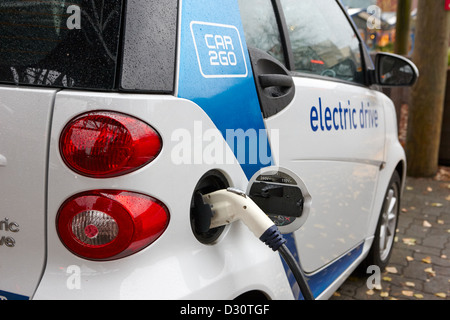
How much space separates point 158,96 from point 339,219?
54.7 inches

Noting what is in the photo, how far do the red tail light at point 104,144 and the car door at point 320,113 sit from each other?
22.5 inches

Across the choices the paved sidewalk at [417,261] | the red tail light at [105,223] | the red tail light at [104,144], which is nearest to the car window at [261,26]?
the red tail light at [104,144]

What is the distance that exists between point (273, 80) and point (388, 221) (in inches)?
85.6

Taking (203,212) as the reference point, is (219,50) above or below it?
above

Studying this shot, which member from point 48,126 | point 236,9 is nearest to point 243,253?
point 48,126

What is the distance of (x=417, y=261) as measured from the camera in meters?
3.72

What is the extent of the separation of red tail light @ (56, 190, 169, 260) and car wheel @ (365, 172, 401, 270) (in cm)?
224

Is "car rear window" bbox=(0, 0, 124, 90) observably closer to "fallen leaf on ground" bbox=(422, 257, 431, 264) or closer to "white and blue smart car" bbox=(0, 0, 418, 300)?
"white and blue smart car" bbox=(0, 0, 418, 300)

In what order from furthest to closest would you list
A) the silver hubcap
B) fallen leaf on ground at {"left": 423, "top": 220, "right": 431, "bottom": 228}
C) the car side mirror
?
fallen leaf on ground at {"left": 423, "top": 220, "right": 431, "bottom": 228}, the silver hubcap, the car side mirror

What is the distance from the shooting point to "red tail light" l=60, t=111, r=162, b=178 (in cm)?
122

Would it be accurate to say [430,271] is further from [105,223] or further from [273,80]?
[105,223]

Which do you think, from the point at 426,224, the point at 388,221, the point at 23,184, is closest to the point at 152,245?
the point at 23,184

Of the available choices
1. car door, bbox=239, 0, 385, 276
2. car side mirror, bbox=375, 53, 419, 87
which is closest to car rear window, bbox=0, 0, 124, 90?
car door, bbox=239, 0, 385, 276
